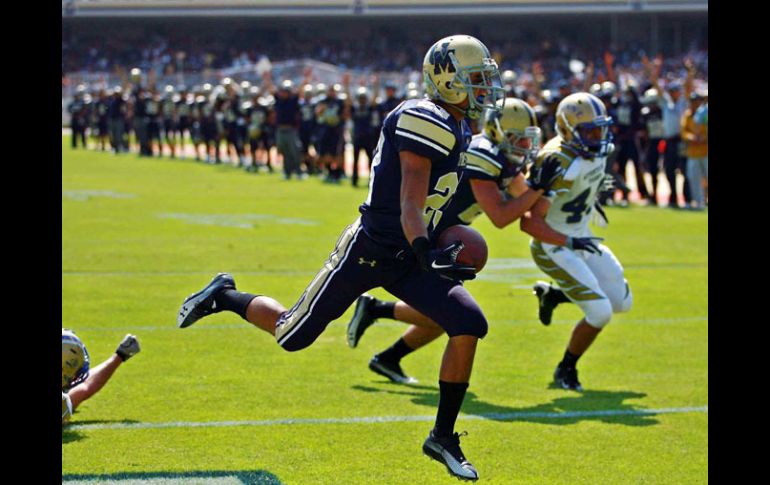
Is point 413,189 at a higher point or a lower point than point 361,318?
higher

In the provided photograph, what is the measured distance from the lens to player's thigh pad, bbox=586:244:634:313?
23.2 ft

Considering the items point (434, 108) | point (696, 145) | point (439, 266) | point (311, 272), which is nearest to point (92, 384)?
point (439, 266)

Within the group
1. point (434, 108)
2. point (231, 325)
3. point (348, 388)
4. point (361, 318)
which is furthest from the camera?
point (231, 325)

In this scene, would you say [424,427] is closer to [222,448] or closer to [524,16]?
[222,448]

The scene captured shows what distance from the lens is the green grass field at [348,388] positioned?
5.13 m

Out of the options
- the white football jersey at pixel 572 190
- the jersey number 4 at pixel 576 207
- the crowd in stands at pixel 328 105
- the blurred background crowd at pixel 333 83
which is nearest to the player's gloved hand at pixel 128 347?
the white football jersey at pixel 572 190

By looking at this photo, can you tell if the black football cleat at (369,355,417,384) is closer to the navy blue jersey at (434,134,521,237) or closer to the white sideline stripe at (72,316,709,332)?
the navy blue jersey at (434,134,521,237)

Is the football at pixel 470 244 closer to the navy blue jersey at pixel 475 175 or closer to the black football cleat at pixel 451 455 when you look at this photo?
the navy blue jersey at pixel 475 175

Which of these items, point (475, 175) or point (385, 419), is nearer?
point (385, 419)

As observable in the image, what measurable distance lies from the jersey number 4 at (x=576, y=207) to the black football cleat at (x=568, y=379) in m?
0.88

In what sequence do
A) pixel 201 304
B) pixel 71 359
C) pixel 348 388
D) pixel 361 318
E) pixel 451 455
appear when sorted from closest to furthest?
pixel 451 455 → pixel 71 359 → pixel 201 304 → pixel 348 388 → pixel 361 318

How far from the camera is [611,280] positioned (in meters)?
7.07

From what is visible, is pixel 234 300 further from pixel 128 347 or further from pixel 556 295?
pixel 556 295

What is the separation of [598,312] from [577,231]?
23.3 inches
